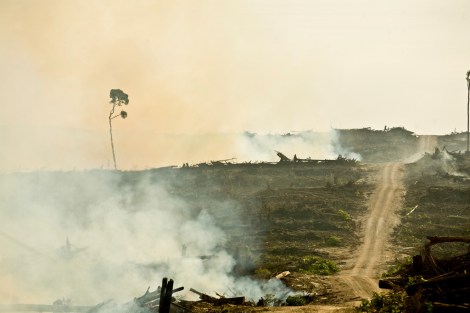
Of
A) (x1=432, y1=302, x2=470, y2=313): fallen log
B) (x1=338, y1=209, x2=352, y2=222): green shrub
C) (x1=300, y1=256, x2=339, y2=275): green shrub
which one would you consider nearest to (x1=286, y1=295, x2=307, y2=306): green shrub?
(x1=300, y1=256, x2=339, y2=275): green shrub

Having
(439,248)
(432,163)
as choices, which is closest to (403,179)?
(432,163)

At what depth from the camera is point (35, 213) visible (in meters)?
27.4

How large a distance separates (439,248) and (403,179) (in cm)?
1887

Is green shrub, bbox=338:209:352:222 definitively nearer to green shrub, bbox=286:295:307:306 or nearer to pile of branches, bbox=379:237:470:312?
green shrub, bbox=286:295:307:306

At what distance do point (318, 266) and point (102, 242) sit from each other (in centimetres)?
1068

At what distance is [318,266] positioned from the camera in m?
24.0

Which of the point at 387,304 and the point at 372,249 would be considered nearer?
the point at 387,304

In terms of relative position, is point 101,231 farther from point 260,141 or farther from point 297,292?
point 260,141

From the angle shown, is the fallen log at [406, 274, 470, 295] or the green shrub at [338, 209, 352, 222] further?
the green shrub at [338, 209, 352, 222]

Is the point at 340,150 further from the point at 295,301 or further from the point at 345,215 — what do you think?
the point at 295,301

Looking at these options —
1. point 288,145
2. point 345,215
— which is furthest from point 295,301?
point 288,145

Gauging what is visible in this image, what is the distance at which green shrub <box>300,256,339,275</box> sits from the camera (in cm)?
2331

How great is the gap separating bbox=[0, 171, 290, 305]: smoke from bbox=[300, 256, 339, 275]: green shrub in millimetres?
3505

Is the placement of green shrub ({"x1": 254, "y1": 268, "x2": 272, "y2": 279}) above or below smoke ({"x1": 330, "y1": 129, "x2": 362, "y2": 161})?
below
